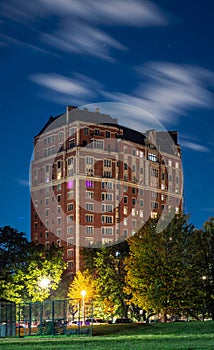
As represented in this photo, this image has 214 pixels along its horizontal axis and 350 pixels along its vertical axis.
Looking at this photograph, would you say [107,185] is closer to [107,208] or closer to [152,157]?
[107,208]

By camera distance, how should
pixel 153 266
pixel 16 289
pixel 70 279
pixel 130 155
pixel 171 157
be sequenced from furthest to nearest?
1. pixel 171 157
2. pixel 130 155
3. pixel 70 279
4. pixel 16 289
5. pixel 153 266

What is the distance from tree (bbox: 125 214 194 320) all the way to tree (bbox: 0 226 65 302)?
A: 631 inches

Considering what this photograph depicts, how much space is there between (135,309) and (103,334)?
33467 mm

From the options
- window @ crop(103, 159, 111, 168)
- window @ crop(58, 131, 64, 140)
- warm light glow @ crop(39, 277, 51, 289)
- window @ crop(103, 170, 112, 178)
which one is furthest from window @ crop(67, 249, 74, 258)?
warm light glow @ crop(39, 277, 51, 289)

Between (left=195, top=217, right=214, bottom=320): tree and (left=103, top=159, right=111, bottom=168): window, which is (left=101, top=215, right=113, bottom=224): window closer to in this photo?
(left=103, top=159, right=111, bottom=168): window

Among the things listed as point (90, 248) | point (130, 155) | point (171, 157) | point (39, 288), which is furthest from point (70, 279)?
point (171, 157)

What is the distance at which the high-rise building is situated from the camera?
166750mm

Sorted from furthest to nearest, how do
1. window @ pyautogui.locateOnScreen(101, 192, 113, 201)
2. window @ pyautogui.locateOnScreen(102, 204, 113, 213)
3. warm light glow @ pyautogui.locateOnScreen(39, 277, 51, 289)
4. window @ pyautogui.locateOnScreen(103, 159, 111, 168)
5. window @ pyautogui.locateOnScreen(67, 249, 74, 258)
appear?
1. window @ pyautogui.locateOnScreen(103, 159, 111, 168)
2. window @ pyautogui.locateOnScreen(101, 192, 113, 201)
3. window @ pyautogui.locateOnScreen(102, 204, 113, 213)
4. window @ pyautogui.locateOnScreen(67, 249, 74, 258)
5. warm light glow @ pyautogui.locateOnScreen(39, 277, 51, 289)

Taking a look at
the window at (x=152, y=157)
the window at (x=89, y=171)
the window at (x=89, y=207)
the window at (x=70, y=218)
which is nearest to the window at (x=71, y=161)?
the window at (x=89, y=171)

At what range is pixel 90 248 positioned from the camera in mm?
101312

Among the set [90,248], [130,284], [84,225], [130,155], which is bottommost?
[130,284]

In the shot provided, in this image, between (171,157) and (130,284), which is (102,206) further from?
(130,284)

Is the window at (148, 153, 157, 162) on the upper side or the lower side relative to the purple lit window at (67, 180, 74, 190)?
upper

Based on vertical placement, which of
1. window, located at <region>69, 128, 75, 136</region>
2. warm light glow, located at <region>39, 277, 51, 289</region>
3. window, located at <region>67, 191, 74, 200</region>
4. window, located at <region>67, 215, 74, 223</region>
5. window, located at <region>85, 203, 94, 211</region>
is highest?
window, located at <region>69, 128, 75, 136</region>
